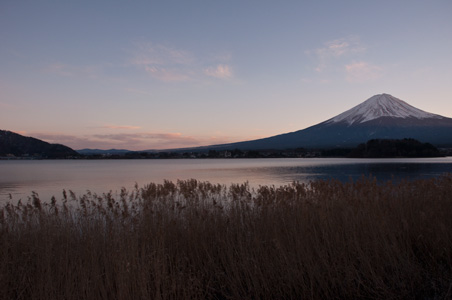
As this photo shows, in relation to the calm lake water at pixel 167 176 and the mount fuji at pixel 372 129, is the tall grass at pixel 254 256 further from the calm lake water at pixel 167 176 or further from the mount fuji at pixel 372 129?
the mount fuji at pixel 372 129

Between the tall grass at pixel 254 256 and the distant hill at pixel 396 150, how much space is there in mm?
101980

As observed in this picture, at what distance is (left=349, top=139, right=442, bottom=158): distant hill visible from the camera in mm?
94750

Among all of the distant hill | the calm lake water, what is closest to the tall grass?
the calm lake water

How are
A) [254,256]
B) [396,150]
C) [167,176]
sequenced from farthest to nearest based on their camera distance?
[396,150] < [167,176] < [254,256]

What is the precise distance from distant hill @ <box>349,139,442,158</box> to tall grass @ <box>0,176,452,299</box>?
4015 inches

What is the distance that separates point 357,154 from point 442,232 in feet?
356

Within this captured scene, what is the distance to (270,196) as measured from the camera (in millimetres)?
7293

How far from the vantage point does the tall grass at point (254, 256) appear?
3.93 m

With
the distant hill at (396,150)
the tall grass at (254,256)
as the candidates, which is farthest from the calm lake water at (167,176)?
the distant hill at (396,150)

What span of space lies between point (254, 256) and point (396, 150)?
106663mm

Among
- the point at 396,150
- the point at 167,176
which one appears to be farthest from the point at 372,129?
the point at 167,176

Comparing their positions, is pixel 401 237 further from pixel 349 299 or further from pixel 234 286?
pixel 234 286

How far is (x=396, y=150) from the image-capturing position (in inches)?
3834

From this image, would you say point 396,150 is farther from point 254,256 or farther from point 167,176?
point 254,256
